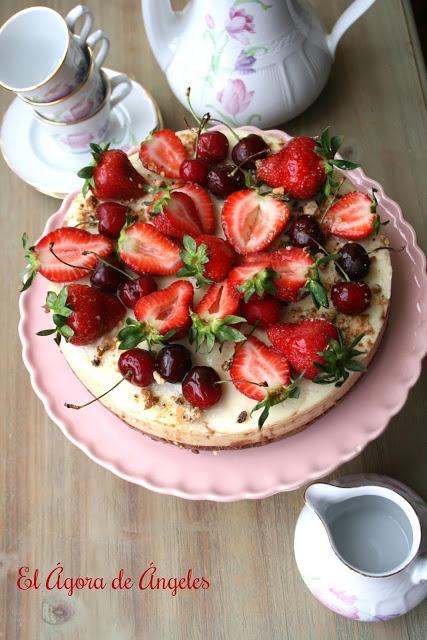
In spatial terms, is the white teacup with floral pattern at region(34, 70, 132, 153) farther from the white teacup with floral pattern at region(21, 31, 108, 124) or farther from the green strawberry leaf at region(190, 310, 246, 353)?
the green strawberry leaf at region(190, 310, 246, 353)

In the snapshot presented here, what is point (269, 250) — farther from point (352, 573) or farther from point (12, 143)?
point (12, 143)

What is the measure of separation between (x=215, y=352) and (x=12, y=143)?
0.94 meters

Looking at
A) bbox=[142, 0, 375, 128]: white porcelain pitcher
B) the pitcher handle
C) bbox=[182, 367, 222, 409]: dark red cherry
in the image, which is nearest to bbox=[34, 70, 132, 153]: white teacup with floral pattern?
bbox=[142, 0, 375, 128]: white porcelain pitcher

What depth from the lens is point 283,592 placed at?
1387 millimetres

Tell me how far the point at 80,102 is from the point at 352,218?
2.47ft

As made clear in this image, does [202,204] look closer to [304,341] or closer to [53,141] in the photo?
[304,341]

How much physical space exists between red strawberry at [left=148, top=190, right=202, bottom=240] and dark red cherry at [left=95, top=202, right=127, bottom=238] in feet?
0.22

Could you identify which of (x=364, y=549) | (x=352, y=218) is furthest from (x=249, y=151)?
(x=364, y=549)

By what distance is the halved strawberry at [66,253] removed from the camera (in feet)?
4.42

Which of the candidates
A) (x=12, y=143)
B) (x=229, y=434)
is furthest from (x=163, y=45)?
(x=229, y=434)

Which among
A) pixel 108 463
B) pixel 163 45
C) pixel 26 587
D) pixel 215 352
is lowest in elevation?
pixel 26 587

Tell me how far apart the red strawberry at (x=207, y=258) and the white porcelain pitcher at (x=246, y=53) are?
49 cm

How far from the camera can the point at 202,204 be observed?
137 centimetres

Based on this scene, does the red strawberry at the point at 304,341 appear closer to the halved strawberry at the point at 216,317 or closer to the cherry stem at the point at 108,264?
the halved strawberry at the point at 216,317
